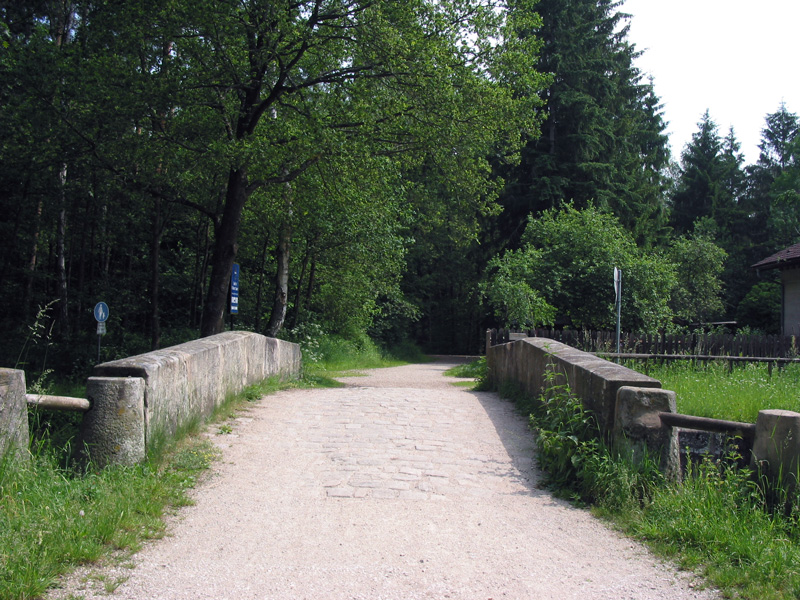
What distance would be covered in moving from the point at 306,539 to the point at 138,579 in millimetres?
1011

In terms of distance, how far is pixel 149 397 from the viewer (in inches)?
196

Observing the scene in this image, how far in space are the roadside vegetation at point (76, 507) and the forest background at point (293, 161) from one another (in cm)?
118

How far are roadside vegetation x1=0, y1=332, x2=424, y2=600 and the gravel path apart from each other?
13 cm

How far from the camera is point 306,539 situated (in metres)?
4.01

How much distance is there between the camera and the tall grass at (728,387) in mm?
7012

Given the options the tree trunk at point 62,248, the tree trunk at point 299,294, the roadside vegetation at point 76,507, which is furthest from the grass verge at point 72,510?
the tree trunk at point 299,294

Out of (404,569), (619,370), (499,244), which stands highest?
(499,244)

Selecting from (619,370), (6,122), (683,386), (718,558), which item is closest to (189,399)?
(619,370)

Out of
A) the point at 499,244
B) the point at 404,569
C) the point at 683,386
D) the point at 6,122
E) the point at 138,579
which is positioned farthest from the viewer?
the point at 499,244

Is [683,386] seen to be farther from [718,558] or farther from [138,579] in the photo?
[138,579]

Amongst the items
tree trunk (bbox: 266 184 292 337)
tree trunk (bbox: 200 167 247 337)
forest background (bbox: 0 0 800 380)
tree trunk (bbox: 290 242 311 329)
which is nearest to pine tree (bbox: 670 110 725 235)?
forest background (bbox: 0 0 800 380)

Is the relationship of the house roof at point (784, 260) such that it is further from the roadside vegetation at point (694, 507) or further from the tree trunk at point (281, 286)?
the roadside vegetation at point (694, 507)

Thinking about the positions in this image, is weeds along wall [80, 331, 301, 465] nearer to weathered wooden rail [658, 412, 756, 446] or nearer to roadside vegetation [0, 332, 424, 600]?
roadside vegetation [0, 332, 424, 600]

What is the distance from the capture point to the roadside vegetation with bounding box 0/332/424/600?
10.7 ft
